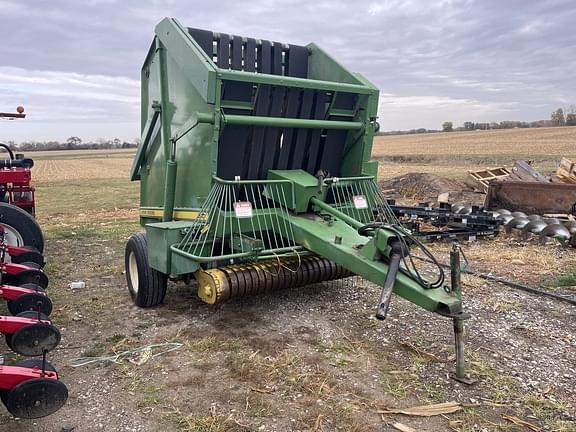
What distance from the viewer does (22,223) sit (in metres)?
5.66

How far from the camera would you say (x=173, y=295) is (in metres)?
5.48

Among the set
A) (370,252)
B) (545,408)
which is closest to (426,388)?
(545,408)

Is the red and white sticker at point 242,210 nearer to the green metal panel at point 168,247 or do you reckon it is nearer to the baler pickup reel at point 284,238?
the baler pickup reel at point 284,238

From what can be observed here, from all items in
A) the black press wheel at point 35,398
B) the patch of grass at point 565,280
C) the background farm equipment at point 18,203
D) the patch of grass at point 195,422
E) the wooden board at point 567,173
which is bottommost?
the patch of grass at point 195,422

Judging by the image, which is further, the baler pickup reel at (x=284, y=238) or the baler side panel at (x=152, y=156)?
the baler side panel at (x=152, y=156)

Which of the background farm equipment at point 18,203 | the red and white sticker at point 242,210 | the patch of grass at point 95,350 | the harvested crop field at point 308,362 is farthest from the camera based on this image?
the background farm equipment at point 18,203

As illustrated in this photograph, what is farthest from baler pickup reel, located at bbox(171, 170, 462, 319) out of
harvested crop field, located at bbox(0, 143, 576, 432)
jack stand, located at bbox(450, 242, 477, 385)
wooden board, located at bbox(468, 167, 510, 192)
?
wooden board, located at bbox(468, 167, 510, 192)

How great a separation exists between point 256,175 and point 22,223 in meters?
2.72

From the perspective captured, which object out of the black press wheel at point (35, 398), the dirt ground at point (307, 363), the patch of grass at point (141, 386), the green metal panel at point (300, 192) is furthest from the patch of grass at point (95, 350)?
the green metal panel at point (300, 192)

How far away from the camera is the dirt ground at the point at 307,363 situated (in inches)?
122

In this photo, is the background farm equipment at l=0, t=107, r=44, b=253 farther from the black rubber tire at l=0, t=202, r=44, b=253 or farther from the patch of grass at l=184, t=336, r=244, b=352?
the patch of grass at l=184, t=336, r=244, b=352

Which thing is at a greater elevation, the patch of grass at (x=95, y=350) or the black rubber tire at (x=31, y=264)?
the black rubber tire at (x=31, y=264)

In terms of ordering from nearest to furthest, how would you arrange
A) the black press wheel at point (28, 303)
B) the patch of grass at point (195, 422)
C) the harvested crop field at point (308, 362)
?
the patch of grass at point (195, 422), the harvested crop field at point (308, 362), the black press wheel at point (28, 303)

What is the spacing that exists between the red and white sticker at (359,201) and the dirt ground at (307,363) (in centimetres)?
98
